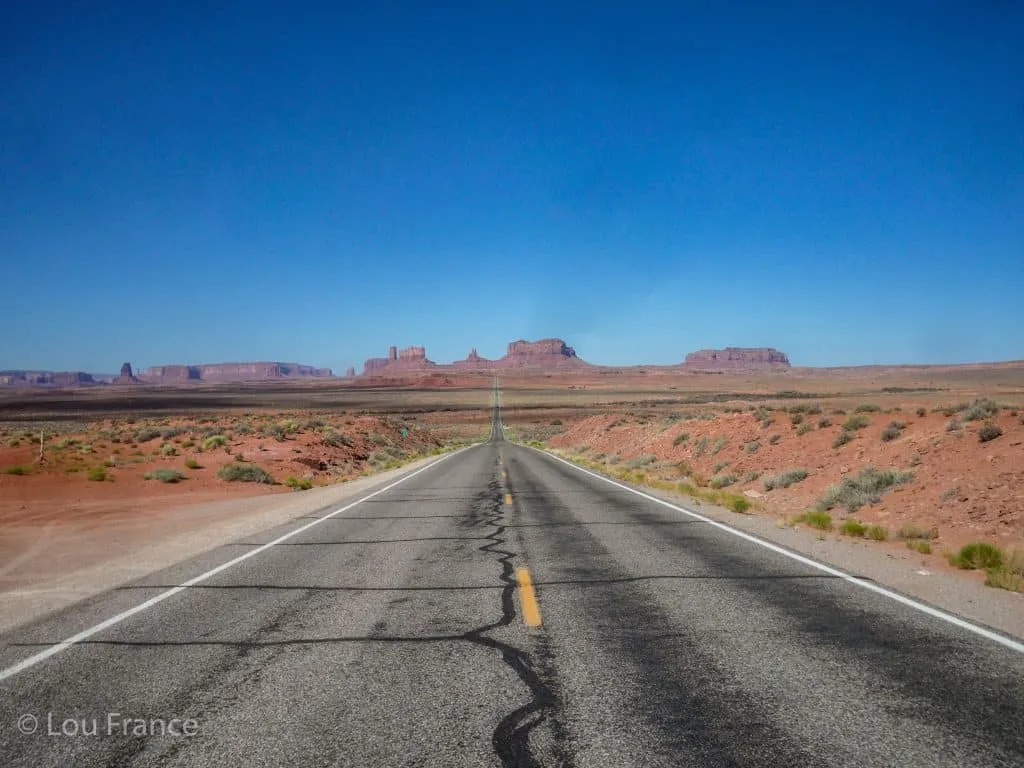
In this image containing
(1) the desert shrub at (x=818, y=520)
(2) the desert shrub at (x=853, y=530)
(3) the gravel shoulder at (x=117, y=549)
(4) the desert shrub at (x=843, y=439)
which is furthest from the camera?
(4) the desert shrub at (x=843, y=439)

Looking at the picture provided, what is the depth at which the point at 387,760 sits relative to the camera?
3619mm

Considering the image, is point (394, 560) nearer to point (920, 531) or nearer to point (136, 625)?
point (136, 625)

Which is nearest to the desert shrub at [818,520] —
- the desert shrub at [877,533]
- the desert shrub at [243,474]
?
the desert shrub at [877,533]

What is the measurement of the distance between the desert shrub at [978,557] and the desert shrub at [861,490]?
5.70 metres

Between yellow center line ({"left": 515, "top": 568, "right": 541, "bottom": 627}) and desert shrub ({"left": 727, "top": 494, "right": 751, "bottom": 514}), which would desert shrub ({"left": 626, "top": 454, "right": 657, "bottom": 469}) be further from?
yellow center line ({"left": 515, "top": 568, "right": 541, "bottom": 627})

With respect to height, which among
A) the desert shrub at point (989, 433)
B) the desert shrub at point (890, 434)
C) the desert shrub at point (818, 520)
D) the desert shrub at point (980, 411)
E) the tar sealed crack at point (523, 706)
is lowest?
the desert shrub at point (818, 520)

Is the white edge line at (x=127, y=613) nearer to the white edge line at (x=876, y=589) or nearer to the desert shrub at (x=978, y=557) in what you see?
the white edge line at (x=876, y=589)

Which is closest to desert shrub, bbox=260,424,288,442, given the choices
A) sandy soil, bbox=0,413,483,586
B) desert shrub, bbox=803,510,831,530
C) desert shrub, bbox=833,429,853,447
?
sandy soil, bbox=0,413,483,586

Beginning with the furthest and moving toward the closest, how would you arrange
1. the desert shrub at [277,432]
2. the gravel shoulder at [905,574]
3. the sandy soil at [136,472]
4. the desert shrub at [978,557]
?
1. the desert shrub at [277,432]
2. the sandy soil at [136,472]
3. the desert shrub at [978,557]
4. the gravel shoulder at [905,574]

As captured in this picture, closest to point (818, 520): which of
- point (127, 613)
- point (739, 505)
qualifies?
point (739, 505)

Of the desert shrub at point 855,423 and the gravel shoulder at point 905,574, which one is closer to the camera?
the gravel shoulder at point 905,574

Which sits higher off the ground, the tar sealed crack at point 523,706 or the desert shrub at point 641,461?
the tar sealed crack at point 523,706

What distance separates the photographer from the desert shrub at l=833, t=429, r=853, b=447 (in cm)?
1998

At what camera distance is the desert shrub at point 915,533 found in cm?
1090
